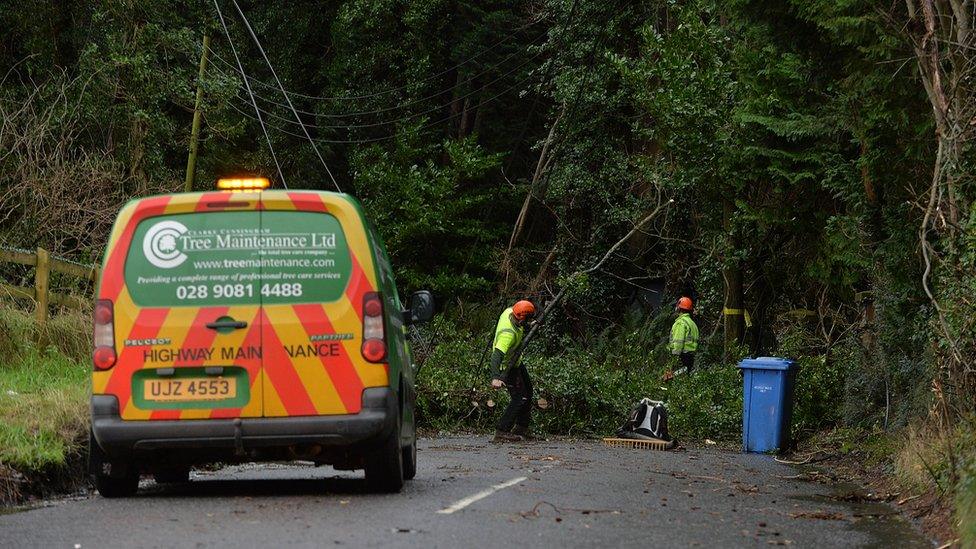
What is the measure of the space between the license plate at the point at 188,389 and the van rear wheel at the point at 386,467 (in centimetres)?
107

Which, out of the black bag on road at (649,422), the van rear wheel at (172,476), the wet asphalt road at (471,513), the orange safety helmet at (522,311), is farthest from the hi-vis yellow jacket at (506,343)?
the van rear wheel at (172,476)

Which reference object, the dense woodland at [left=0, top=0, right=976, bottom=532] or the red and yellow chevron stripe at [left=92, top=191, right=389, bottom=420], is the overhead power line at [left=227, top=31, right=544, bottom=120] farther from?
the red and yellow chevron stripe at [left=92, top=191, right=389, bottom=420]

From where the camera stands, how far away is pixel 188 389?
30.6ft

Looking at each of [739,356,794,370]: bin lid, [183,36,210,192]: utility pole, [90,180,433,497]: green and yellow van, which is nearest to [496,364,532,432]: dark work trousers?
[739,356,794,370]: bin lid

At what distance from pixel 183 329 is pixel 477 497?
7.44 ft

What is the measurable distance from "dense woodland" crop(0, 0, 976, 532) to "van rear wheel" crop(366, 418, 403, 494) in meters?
4.26

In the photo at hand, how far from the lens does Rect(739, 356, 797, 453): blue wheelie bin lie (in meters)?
18.5

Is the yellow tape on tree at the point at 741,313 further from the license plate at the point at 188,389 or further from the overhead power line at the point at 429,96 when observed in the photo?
the license plate at the point at 188,389

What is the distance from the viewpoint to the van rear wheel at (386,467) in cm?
970

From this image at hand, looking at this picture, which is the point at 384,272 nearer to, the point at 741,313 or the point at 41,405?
the point at 41,405

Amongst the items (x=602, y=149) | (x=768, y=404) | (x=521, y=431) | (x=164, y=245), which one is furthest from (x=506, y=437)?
(x=602, y=149)

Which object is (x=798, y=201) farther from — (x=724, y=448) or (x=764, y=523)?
(x=764, y=523)

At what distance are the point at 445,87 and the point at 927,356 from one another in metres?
28.2

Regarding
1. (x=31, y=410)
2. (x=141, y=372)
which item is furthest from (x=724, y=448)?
(x=141, y=372)
